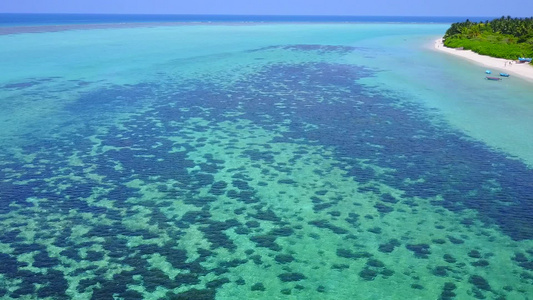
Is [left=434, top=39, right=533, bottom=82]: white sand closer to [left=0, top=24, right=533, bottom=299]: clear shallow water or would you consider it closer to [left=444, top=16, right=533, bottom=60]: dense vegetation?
[left=444, top=16, right=533, bottom=60]: dense vegetation

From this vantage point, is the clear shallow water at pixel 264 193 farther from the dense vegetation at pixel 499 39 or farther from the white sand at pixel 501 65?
the dense vegetation at pixel 499 39

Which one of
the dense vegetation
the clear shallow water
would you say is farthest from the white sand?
the clear shallow water

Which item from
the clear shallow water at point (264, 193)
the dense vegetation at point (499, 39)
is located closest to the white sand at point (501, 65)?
the dense vegetation at point (499, 39)

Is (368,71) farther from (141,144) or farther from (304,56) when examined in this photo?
(141,144)

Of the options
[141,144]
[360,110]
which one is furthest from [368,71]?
[141,144]

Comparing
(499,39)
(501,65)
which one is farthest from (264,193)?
(499,39)

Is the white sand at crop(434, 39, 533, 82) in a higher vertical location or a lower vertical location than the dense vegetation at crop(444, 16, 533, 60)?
lower

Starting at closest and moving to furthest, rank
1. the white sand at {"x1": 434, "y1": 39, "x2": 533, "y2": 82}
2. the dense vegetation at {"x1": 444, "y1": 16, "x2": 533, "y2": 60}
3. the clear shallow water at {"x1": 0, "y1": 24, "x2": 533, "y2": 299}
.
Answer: the clear shallow water at {"x1": 0, "y1": 24, "x2": 533, "y2": 299} → the white sand at {"x1": 434, "y1": 39, "x2": 533, "y2": 82} → the dense vegetation at {"x1": 444, "y1": 16, "x2": 533, "y2": 60}
